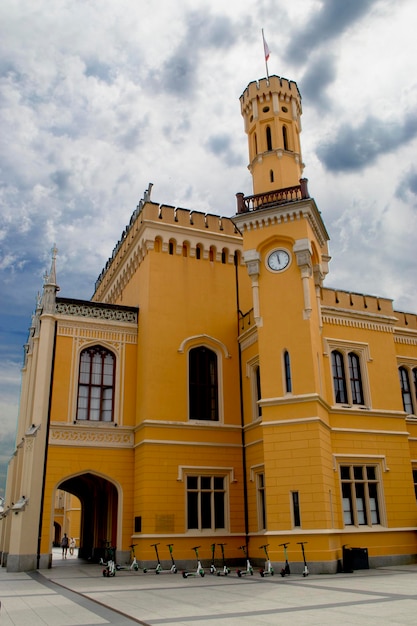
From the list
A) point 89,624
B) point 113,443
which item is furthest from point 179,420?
point 89,624

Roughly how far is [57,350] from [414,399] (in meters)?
15.7

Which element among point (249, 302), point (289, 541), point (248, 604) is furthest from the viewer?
point (249, 302)

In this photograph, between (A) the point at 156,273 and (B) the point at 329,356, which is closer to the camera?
(B) the point at 329,356

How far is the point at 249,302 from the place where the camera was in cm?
2616

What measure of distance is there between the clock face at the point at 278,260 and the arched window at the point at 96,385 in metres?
8.05

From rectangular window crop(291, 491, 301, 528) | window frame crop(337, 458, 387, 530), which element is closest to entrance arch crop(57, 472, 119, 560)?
rectangular window crop(291, 491, 301, 528)

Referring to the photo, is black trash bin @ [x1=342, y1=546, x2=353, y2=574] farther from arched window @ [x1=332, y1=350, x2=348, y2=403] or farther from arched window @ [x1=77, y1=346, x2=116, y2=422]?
arched window @ [x1=77, y1=346, x2=116, y2=422]

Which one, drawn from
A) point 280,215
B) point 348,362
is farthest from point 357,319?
point 280,215

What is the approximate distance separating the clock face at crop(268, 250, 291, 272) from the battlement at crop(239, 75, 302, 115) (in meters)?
8.33

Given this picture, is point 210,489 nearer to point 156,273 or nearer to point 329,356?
point 329,356

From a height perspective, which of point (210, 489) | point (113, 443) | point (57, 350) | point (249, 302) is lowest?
point (210, 489)

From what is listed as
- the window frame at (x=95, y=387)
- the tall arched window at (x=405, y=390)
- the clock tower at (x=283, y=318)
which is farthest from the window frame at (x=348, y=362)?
the window frame at (x=95, y=387)

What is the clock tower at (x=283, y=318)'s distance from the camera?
18375mm

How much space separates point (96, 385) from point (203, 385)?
4.57m
